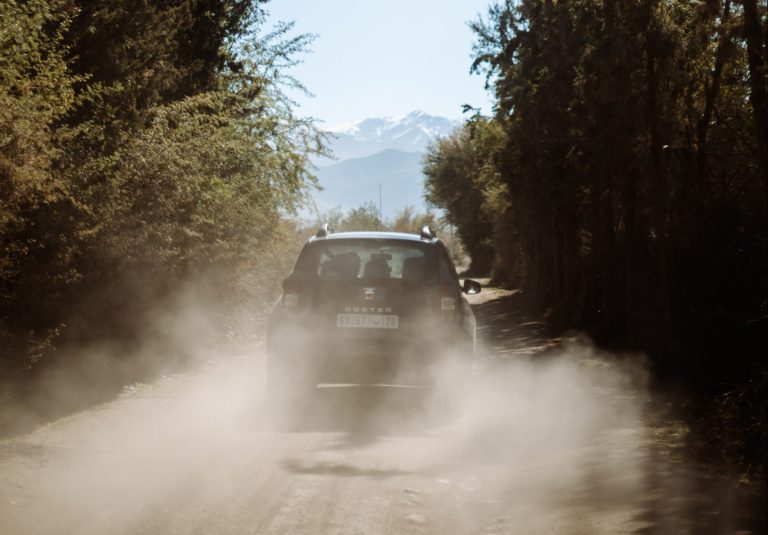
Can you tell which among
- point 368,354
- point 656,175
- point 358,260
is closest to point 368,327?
point 368,354

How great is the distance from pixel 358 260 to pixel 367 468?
144 inches

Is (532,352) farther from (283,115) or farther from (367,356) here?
(283,115)

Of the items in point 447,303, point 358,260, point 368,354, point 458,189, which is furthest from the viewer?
point 458,189

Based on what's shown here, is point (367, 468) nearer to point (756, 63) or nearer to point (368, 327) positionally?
point (368, 327)

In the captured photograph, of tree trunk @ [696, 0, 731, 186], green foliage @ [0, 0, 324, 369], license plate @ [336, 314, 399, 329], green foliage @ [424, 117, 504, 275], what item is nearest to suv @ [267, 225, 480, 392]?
license plate @ [336, 314, 399, 329]

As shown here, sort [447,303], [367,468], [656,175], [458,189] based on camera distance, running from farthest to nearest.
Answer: [458,189] < [656,175] < [447,303] < [367,468]

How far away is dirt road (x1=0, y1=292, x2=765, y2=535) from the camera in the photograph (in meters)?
5.95

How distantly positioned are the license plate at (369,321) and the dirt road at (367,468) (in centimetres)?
89

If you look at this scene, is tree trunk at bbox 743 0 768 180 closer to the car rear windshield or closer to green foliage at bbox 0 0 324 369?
the car rear windshield

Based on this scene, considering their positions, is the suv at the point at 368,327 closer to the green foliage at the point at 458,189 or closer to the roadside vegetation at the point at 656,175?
the roadside vegetation at the point at 656,175

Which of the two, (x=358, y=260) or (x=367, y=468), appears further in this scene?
(x=358, y=260)

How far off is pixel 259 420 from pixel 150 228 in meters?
3.52

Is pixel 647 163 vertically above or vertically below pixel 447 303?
above

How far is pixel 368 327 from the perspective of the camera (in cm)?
980
